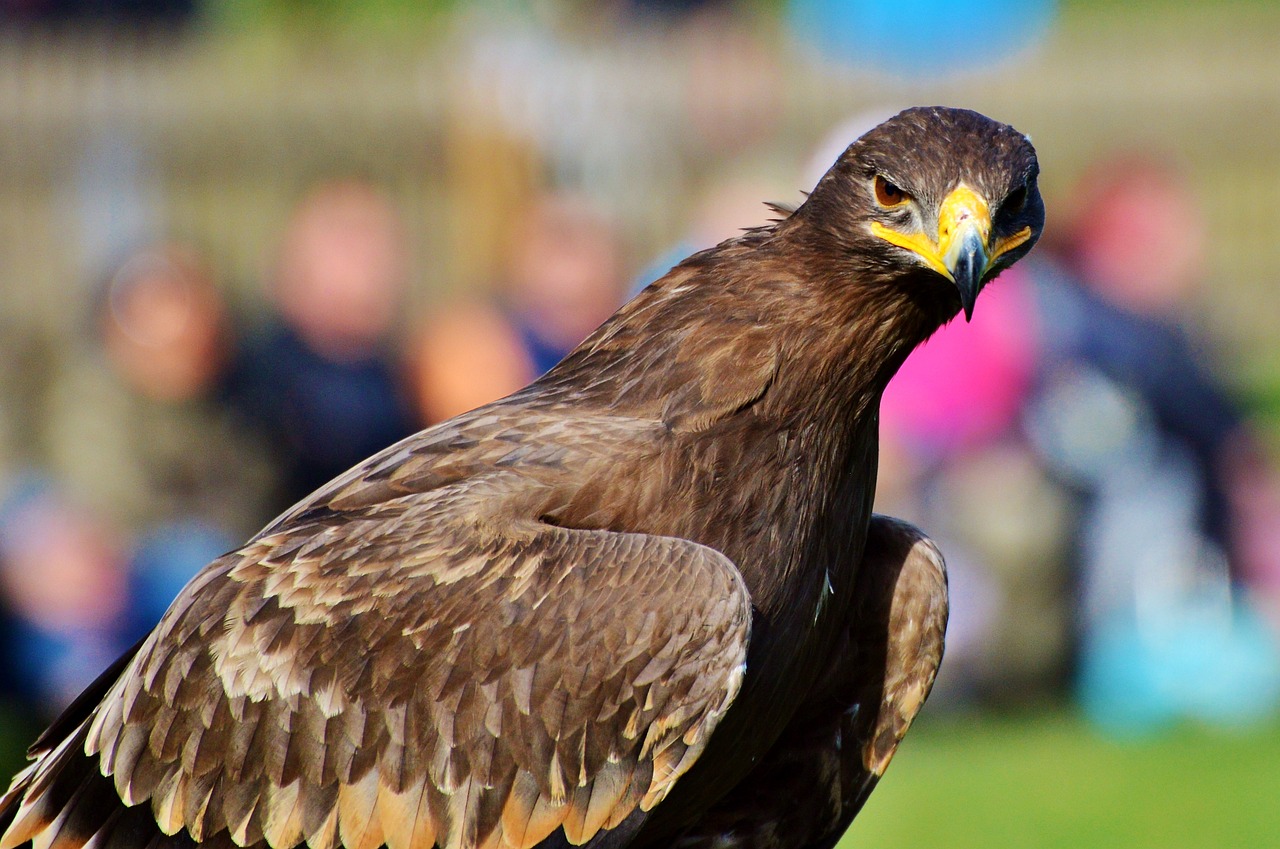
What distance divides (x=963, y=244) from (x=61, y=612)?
17.7 feet

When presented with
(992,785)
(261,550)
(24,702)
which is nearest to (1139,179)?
(992,785)

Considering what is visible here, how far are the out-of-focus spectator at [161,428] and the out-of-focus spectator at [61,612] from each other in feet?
1.08

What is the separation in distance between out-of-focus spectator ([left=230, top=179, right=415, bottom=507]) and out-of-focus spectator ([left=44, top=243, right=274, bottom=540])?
6.6 inches

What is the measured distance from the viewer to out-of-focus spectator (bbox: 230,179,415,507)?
8.21m

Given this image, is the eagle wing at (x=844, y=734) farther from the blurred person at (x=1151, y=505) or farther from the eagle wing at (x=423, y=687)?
the blurred person at (x=1151, y=505)

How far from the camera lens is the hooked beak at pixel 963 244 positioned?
138 inches

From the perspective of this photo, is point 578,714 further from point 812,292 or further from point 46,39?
point 46,39

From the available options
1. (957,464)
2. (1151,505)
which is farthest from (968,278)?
(1151,505)

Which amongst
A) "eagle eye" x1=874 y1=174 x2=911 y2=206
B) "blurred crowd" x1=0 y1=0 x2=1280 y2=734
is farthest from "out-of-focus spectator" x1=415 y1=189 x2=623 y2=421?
"eagle eye" x1=874 y1=174 x2=911 y2=206

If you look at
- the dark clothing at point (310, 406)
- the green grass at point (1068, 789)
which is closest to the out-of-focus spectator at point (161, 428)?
the dark clothing at point (310, 406)

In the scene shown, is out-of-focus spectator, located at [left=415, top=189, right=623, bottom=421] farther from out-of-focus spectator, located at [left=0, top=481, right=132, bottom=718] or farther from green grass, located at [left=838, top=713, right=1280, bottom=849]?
green grass, located at [left=838, top=713, right=1280, bottom=849]

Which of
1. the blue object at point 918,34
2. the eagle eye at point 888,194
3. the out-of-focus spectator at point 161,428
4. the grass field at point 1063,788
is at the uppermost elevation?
the blue object at point 918,34

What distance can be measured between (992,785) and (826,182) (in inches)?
199

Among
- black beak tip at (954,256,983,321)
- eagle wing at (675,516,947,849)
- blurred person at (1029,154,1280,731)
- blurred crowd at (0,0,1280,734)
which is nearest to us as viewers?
black beak tip at (954,256,983,321)
